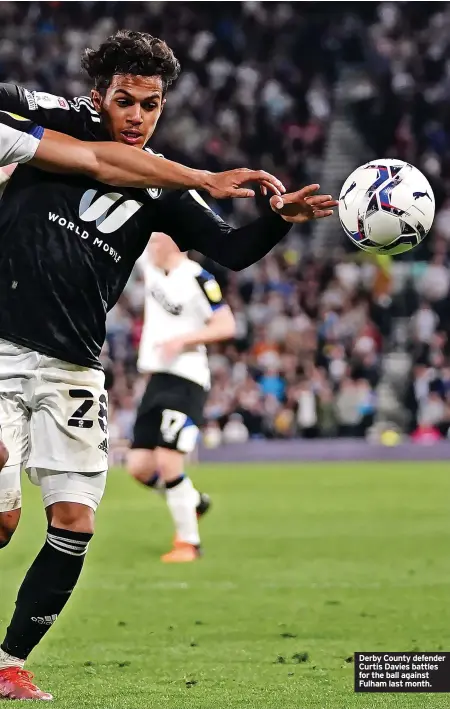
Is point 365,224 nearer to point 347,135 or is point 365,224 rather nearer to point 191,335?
point 191,335

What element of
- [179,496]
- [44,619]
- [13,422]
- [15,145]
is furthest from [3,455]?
[179,496]

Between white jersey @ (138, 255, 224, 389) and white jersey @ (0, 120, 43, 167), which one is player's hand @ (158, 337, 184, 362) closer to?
white jersey @ (138, 255, 224, 389)

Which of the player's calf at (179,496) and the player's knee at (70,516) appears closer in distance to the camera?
the player's knee at (70,516)

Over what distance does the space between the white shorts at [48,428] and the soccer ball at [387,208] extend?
130cm

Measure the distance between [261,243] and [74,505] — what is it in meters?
1.25

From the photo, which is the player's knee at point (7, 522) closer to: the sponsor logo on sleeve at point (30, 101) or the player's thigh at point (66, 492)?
the player's thigh at point (66, 492)

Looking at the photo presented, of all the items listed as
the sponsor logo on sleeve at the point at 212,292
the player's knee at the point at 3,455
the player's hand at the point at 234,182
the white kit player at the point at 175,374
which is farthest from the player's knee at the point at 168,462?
the player's hand at the point at 234,182

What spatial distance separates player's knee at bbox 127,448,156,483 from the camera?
961 centimetres

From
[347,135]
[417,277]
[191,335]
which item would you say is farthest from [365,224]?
[347,135]

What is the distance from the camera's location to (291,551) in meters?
9.95

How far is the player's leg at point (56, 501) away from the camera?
491 centimetres

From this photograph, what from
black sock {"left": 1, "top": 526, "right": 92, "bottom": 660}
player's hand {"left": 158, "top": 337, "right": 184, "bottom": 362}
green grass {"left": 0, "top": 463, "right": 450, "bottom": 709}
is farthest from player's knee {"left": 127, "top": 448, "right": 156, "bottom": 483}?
black sock {"left": 1, "top": 526, "right": 92, "bottom": 660}

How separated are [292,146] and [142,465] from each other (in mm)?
17541

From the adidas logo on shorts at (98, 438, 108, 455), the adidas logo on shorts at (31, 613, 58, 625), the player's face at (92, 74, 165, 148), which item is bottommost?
the adidas logo on shorts at (31, 613, 58, 625)
